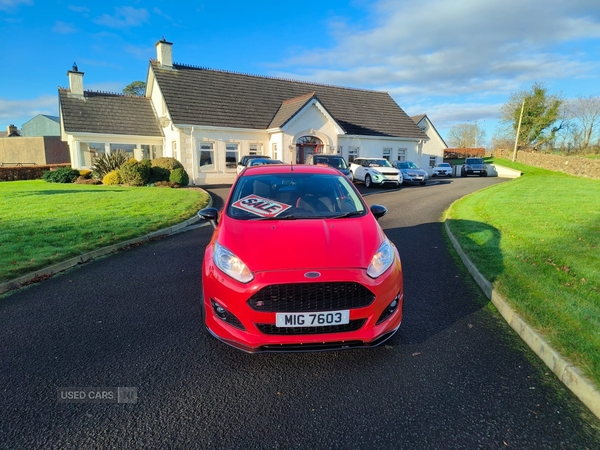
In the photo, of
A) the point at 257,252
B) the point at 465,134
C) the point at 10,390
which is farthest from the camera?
the point at 465,134

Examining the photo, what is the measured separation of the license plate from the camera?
289cm

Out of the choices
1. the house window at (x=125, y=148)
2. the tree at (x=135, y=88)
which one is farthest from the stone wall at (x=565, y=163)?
the tree at (x=135, y=88)

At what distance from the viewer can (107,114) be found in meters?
23.5

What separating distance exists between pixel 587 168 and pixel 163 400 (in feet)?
113

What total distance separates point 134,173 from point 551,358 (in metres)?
18.9

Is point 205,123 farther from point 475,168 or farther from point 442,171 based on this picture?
point 475,168

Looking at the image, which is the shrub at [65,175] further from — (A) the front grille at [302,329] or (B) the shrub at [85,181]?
(A) the front grille at [302,329]

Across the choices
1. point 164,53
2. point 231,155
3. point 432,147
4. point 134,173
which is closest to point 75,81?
point 164,53

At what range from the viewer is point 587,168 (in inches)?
1069

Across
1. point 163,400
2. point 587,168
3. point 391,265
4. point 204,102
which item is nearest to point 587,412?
point 391,265

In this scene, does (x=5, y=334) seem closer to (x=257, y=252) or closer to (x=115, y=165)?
(x=257, y=252)

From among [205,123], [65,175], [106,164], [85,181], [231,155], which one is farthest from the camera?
[231,155]

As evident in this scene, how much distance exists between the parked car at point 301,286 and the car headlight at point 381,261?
0.04ft

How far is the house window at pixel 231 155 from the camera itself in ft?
75.0
